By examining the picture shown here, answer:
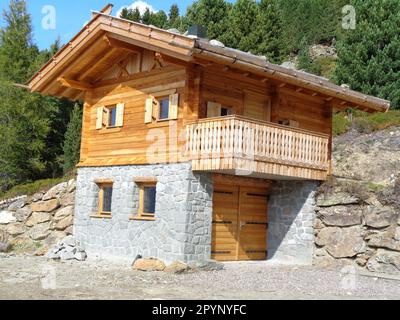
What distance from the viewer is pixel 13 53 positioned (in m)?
28.2

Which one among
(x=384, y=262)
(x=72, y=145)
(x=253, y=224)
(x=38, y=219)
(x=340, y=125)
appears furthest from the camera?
(x=72, y=145)

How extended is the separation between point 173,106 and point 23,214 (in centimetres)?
943

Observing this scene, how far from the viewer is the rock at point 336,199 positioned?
Answer: 52.0 feet

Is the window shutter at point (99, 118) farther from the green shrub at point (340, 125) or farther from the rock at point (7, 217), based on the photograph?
the green shrub at point (340, 125)

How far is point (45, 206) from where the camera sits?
21141mm

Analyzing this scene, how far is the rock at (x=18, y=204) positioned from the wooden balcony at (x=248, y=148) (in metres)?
9.91

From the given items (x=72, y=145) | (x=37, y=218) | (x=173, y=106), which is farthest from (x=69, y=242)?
(x=72, y=145)

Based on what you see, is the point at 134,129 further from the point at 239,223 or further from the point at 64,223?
the point at 64,223

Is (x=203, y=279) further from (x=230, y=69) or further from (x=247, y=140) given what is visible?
(x=230, y=69)

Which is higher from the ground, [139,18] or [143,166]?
[139,18]

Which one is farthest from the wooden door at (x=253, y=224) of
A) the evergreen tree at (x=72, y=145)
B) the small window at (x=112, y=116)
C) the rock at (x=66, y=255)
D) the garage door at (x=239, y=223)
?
the evergreen tree at (x=72, y=145)

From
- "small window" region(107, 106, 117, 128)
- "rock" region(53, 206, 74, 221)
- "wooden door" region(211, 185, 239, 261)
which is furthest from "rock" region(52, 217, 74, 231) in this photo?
"wooden door" region(211, 185, 239, 261)

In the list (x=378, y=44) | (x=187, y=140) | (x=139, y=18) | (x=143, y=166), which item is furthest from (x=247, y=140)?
(x=139, y=18)
